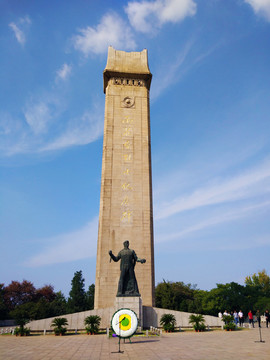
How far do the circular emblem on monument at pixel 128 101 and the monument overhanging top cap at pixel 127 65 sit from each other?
305cm

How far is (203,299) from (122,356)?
164 feet

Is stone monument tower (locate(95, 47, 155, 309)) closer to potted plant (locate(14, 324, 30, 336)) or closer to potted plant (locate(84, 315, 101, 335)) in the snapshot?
potted plant (locate(84, 315, 101, 335))

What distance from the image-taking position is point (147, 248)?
1135 inches

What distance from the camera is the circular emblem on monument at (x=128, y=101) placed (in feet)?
112

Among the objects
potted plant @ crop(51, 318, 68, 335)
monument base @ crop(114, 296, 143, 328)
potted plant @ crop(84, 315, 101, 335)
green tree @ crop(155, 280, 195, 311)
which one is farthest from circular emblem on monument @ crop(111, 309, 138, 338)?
green tree @ crop(155, 280, 195, 311)

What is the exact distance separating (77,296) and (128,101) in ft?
105

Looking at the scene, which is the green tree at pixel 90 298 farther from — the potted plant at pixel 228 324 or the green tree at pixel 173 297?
the potted plant at pixel 228 324

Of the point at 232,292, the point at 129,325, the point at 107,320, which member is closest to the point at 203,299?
the point at 232,292

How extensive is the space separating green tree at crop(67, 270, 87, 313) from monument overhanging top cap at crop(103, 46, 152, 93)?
1256 inches

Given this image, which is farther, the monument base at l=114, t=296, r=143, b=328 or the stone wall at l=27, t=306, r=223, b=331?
the stone wall at l=27, t=306, r=223, b=331

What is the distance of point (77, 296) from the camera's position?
47969 mm

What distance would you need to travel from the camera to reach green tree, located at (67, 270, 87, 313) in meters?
46.9

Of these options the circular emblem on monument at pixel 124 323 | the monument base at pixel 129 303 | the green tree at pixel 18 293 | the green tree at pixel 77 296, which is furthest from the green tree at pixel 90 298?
the circular emblem on monument at pixel 124 323

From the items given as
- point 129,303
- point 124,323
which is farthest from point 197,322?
point 124,323
